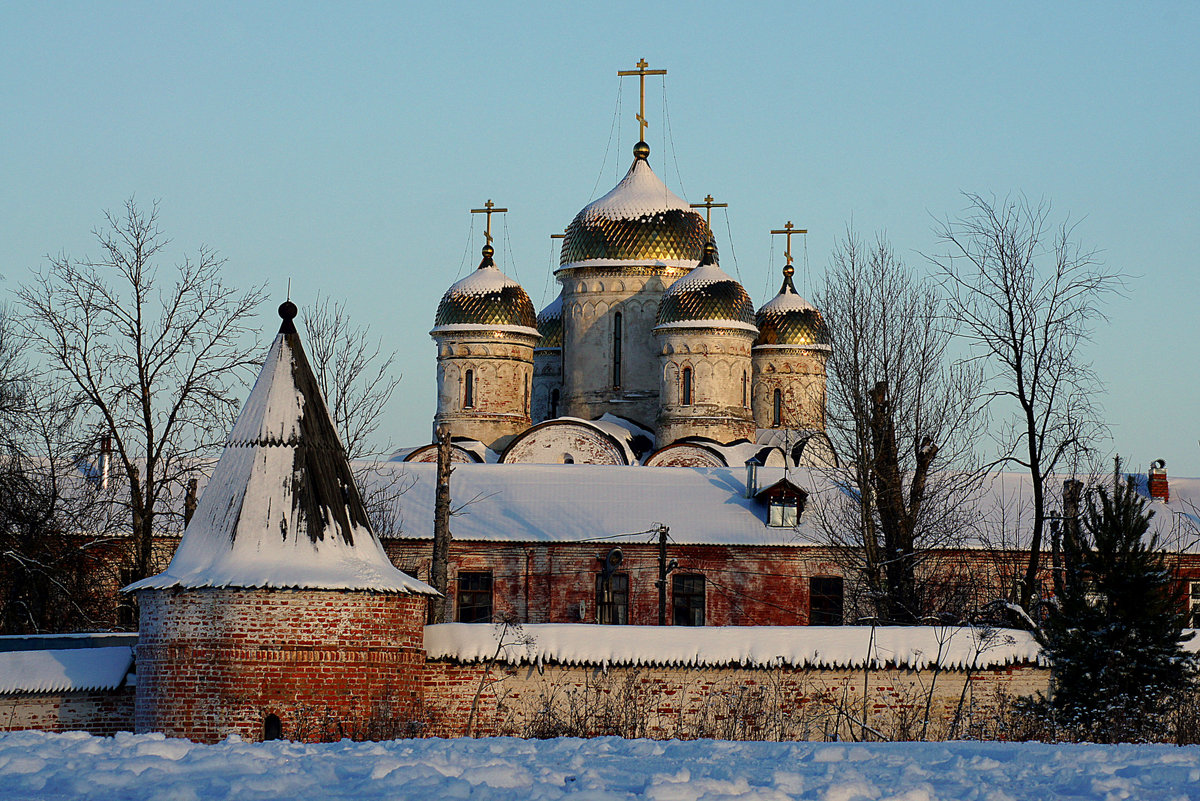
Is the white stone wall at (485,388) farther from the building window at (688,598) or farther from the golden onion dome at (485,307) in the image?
the building window at (688,598)

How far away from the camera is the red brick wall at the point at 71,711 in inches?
536

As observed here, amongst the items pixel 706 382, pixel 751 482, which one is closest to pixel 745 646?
pixel 751 482

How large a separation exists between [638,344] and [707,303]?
234cm

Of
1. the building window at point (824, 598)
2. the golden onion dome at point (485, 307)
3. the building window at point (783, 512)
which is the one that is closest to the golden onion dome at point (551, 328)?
the golden onion dome at point (485, 307)

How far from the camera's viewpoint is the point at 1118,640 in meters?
Answer: 14.2

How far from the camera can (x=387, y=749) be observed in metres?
7.62

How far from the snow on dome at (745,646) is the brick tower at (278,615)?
0.61m

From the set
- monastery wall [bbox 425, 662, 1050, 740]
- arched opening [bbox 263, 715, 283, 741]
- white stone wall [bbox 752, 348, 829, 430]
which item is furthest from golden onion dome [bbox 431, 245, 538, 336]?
arched opening [bbox 263, 715, 283, 741]

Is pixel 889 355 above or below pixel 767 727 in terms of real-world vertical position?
above

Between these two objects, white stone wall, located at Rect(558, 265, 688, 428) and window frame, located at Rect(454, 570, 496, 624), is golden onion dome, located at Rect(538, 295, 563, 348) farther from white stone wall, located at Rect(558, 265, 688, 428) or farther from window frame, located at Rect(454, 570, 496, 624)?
window frame, located at Rect(454, 570, 496, 624)

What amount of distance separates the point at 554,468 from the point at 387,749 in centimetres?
1954

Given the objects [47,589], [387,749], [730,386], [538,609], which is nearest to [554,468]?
[538,609]

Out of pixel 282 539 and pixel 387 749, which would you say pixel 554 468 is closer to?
pixel 282 539

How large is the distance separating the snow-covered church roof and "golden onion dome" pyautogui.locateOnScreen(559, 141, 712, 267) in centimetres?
1975
